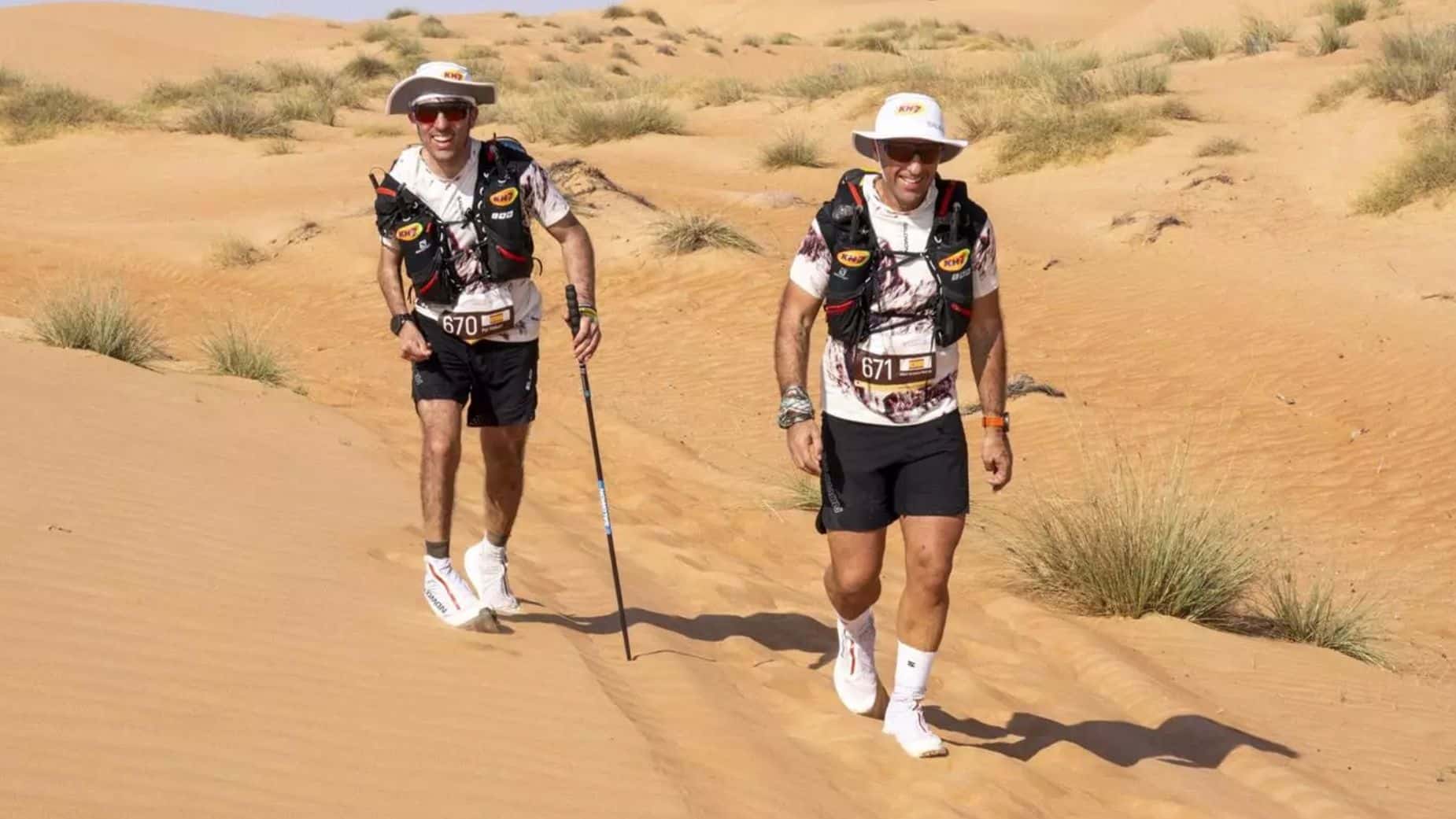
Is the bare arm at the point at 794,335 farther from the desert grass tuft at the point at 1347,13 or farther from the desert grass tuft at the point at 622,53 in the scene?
the desert grass tuft at the point at 622,53

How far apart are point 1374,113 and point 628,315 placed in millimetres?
10328

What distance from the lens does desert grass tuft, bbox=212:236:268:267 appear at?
1870 centimetres

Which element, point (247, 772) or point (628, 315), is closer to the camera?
point (247, 772)

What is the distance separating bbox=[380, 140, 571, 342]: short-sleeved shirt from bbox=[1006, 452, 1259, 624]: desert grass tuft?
10.7ft

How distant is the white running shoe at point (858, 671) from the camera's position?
563 cm

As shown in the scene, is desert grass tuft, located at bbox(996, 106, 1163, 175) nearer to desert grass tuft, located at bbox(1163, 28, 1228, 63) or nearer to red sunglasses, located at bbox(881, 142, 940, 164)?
desert grass tuft, located at bbox(1163, 28, 1228, 63)

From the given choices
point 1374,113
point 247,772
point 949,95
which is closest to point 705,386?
point 247,772

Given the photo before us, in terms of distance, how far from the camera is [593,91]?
33312 millimetres

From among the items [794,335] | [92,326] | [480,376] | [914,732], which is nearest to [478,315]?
[480,376]

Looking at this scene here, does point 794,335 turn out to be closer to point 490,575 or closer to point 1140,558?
point 490,575

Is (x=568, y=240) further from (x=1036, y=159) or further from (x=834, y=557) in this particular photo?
(x=1036, y=159)

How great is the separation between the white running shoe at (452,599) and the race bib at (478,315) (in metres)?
0.89

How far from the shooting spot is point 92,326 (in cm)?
1203

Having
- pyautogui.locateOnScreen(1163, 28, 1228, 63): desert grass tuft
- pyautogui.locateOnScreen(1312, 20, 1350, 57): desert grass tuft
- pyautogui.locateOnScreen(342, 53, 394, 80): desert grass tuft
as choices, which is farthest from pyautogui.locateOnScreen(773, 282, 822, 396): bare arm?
pyautogui.locateOnScreen(342, 53, 394, 80): desert grass tuft
